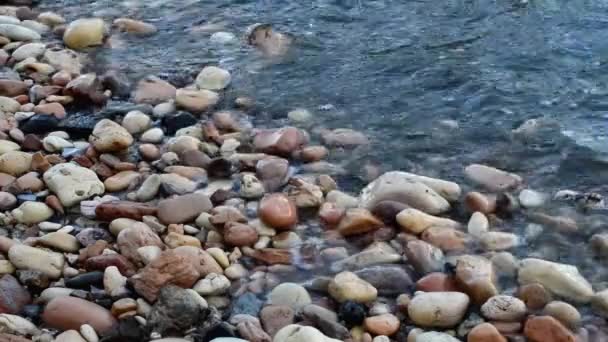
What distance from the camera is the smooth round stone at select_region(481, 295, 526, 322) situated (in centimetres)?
291

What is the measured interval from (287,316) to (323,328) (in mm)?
146

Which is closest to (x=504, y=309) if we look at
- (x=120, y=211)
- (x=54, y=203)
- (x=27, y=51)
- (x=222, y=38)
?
(x=120, y=211)

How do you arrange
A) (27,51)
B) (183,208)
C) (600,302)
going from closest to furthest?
1. (600,302)
2. (183,208)
3. (27,51)

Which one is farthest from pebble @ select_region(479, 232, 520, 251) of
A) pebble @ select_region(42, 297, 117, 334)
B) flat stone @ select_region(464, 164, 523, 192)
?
pebble @ select_region(42, 297, 117, 334)

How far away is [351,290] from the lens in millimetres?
3057

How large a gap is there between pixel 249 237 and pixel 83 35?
2.67 meters

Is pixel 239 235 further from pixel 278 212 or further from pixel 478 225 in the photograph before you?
pixel 478 225

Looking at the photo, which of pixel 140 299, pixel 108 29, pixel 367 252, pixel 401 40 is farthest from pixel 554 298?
pixel 108 29

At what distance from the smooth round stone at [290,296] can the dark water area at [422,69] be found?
3.24 feet

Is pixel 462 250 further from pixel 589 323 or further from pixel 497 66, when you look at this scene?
pixel 497 66

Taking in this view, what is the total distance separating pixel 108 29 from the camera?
5652 millimetres

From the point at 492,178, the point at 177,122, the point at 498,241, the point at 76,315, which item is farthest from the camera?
the point at 177,122

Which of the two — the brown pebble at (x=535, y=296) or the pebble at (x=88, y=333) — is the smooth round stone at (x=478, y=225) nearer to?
the brown pebble at (x=535, y=296)

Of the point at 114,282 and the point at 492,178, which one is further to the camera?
the point at 492,178
